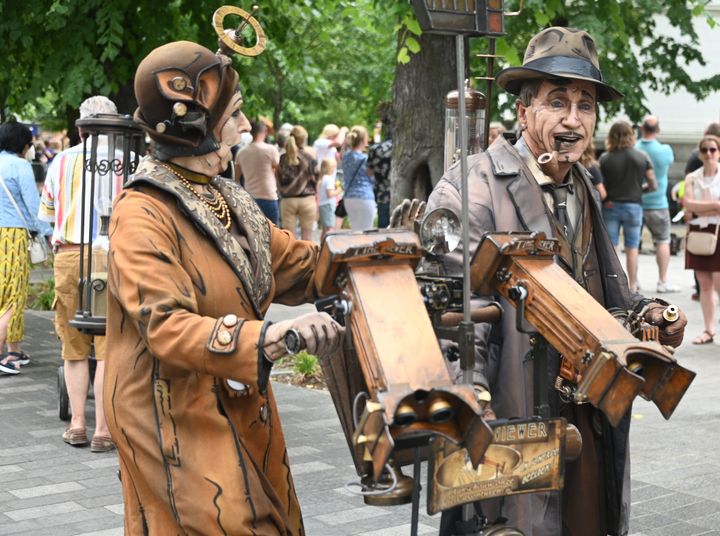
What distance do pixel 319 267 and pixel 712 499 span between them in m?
3.96

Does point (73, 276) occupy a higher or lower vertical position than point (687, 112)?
lower

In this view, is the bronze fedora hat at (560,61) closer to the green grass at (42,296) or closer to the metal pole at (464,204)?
the metal pole at (464,204)

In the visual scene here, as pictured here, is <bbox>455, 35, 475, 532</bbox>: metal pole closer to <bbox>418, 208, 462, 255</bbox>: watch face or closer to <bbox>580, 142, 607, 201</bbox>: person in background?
<bbox>418, 208, 462, 255</bbox>: watch face

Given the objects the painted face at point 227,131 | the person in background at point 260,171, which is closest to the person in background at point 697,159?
the person in background at point 260,171

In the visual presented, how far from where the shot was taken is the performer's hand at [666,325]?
11.7 ft

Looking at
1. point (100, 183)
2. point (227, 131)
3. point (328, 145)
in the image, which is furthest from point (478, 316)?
point (328, 145)

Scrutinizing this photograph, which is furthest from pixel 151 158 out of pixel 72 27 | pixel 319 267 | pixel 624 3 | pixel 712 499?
pixel 624 3

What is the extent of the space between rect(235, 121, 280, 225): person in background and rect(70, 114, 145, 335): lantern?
7548 mm

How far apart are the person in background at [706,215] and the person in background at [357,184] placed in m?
4.90

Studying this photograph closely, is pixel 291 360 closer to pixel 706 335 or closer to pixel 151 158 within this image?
pixel 706 335

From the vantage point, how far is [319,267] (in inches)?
109

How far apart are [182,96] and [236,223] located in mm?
399

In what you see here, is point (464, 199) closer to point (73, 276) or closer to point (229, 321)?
point (229, 321)

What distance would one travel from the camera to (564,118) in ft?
12.4
